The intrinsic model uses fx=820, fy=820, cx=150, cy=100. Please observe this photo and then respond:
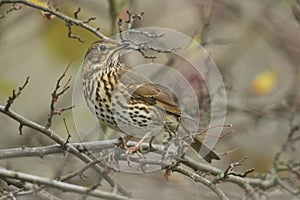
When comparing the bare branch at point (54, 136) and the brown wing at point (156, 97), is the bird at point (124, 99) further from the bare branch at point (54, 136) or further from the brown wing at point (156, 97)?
the bare branch at point (54, 136)

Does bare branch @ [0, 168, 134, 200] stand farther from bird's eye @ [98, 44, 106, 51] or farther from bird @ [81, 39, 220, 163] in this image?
bird's eye @ [98, 44, 106, 51]

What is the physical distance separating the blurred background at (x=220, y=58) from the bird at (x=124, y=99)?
86cm

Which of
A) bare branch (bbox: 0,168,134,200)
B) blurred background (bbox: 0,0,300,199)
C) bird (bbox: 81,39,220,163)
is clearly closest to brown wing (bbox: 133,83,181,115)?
bird (bbox: 81,39,220,163)

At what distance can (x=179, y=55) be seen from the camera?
19.9ft

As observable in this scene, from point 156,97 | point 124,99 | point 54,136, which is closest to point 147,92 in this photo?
point 156,97

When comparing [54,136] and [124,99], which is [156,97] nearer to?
[124,99]

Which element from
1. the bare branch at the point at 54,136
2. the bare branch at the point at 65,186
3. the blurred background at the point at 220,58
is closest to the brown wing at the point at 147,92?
the bare branch at the point at 54,136

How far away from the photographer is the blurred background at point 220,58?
652cm

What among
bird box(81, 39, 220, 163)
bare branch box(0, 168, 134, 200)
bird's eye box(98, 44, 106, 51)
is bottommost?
bare branch box(0, 168, 134, 200)

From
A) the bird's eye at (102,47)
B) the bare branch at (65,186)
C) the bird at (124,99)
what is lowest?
the bare branch at (65,186)

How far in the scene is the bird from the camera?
4.66 meters

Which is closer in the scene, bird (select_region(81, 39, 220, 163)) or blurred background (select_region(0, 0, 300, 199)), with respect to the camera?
bird (select_region(81, 39, 220, 163))

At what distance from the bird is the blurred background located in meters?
0.86

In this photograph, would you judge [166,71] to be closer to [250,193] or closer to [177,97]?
[177,97]
